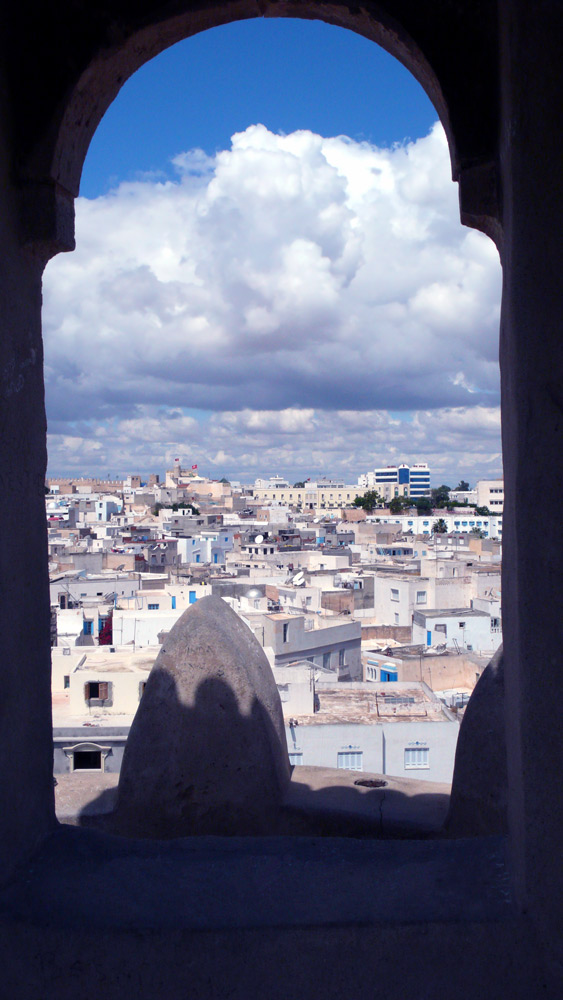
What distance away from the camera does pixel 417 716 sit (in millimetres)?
14484

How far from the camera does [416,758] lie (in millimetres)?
13523

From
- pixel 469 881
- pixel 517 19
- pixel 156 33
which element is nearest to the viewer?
pixel 517 19

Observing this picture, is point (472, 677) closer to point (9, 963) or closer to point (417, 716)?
point (417, 716)

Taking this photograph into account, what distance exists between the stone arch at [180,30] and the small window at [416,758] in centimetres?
1204

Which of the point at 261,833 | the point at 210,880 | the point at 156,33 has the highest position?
the point at 156,33

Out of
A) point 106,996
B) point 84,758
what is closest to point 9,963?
point 106,996

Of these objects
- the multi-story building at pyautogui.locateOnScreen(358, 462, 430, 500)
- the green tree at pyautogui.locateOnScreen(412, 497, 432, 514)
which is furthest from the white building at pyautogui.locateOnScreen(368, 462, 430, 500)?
the green tree at pyautogui.locateOnScreen(412, 497, 432, 514)

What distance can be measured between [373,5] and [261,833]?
3077 millimetres

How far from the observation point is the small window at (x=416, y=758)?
1345 centimetres

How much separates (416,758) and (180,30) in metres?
12.4

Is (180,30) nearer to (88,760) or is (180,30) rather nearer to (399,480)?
(88,760)

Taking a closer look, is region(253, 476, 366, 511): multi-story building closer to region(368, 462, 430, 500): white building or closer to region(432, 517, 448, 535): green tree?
region(368, 462, 430, 500): white building

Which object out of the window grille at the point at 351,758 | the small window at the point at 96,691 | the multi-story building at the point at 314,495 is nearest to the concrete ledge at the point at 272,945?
the window grille at the point at 351,758

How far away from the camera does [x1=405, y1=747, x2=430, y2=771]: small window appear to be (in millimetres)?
13453
